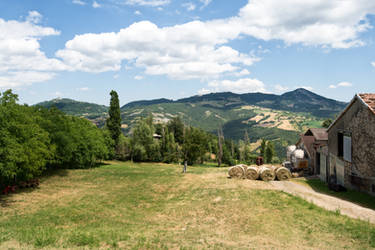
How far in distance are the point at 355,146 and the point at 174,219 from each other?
65.5ft

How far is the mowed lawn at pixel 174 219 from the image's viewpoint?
587 inches

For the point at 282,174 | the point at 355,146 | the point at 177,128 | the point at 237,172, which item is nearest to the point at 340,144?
the point at 355,146

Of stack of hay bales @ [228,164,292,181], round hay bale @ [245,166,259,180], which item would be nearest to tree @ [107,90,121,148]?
stack of hay bales @ [228,164,292,181]

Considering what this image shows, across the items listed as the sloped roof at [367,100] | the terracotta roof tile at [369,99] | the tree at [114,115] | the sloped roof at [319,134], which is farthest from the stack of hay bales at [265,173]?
the tree at [114,115]

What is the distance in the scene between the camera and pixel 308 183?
32.8 meters

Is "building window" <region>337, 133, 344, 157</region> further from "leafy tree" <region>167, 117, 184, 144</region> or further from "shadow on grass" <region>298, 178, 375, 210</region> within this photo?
"leafy tree" <region>167, 117, 184, 144</region>

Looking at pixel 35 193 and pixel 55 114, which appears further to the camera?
pixel 55 114

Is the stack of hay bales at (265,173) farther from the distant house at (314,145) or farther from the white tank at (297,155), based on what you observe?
the white tank at (297,155)

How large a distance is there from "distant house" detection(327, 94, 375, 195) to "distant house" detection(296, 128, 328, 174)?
7459mm

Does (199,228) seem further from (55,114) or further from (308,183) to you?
(55,114)

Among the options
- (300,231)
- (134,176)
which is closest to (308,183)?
(300,231)

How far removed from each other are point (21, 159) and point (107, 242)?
16.4m

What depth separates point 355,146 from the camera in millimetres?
25875

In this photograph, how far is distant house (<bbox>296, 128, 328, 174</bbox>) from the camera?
130 feet
